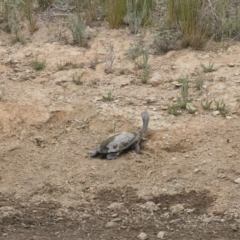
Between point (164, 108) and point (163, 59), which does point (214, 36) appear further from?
point (164, 108)

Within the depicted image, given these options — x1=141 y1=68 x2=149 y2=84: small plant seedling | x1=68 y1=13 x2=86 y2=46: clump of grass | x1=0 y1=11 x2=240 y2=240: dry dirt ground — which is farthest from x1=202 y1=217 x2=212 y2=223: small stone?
x1=68 y1=13 x2=86 y2=46: clump of grass

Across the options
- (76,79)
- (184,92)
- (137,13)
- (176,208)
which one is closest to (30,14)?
(137,13)

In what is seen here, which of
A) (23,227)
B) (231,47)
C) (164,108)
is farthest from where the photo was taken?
(231,47)

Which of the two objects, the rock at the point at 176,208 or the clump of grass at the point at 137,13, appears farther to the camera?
the clump of grass at the point at 137,13

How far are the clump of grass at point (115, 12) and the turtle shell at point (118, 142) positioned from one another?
1.80 metres

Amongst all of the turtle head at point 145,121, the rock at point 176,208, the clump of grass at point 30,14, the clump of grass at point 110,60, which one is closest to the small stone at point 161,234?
the rock at point 176,208

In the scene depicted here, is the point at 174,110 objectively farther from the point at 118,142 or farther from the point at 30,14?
the point at 30,14

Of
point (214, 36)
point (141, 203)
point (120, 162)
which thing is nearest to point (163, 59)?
point (214, 36)

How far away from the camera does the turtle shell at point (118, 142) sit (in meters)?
4.74

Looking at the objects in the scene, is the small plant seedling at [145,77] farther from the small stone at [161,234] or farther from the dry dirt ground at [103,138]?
the small stone at [161,234]

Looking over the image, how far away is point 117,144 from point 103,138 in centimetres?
30

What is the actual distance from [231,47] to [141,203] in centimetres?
217

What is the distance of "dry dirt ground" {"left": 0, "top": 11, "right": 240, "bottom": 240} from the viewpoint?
4.15 m

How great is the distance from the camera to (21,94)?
5543mm
